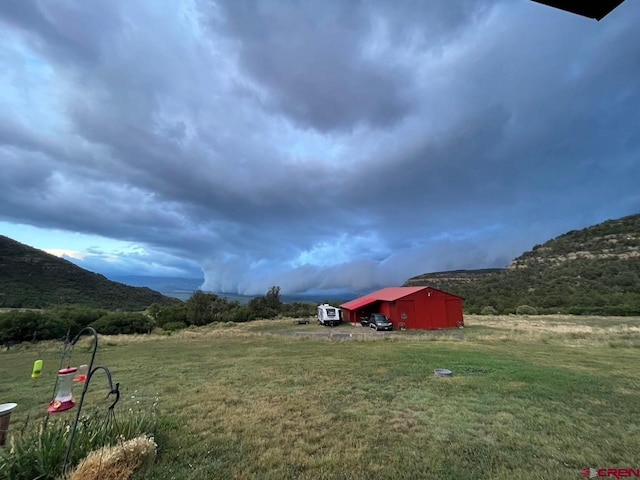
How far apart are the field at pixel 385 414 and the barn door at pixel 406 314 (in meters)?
17.2

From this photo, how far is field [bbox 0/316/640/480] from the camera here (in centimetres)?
441

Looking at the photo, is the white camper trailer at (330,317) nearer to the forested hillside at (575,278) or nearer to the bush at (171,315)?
the forested hillside at (575,278)

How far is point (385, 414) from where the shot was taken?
6.53 metres

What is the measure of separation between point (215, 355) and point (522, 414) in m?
14.2

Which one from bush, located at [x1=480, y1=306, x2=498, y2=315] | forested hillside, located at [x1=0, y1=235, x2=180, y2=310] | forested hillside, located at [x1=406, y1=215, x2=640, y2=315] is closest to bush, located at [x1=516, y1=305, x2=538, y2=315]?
forested hillside, located at [x1=406, y1=215, x2=640, y2=315]

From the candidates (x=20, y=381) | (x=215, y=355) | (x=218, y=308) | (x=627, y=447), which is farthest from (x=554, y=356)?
(x=218, y=308)

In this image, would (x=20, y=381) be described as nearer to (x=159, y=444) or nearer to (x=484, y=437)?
(x=159, y=444)

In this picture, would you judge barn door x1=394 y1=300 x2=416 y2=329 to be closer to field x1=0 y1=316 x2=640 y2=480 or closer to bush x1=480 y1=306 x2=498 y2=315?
field x1=0 y1=316 x2=640 y2=480

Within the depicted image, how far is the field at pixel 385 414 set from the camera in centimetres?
441

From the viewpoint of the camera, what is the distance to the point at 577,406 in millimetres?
6680

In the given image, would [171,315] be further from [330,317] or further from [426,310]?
[426,310]

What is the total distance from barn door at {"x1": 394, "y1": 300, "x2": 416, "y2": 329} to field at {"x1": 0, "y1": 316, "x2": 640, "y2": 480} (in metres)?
17.2

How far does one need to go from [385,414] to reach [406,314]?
25349 mm

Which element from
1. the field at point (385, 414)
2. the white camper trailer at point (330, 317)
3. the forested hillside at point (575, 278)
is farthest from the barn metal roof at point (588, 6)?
the forested hillside at point (575, 278)
